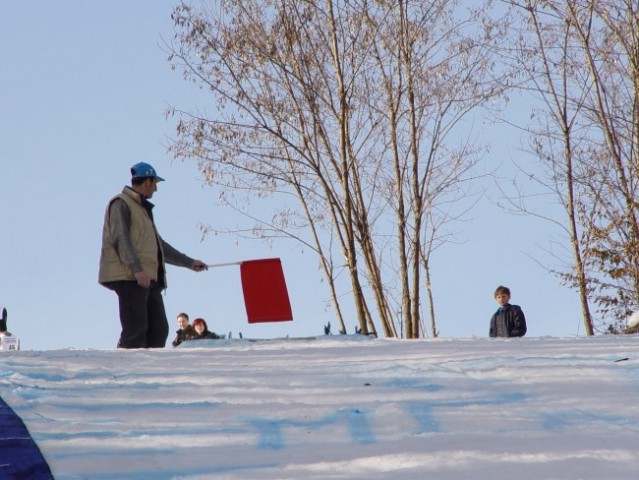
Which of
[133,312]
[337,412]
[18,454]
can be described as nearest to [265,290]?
[133,312]

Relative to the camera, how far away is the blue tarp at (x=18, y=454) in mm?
3322

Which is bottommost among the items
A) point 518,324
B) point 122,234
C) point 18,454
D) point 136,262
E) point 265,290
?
point 18,454

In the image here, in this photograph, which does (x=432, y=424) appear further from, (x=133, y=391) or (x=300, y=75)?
(x=300, y=75)

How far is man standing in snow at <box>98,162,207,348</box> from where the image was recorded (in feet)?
20.9

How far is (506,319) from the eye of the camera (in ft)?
28.2

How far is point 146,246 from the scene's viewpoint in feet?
21.6

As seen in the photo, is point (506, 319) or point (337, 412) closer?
point (337, 412)

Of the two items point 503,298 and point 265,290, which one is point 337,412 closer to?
point 265,290

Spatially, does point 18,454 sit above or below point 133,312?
below

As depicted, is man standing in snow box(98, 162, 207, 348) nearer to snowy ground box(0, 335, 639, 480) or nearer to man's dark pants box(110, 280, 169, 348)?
man's dark pants box(110, 280, 169, 348)

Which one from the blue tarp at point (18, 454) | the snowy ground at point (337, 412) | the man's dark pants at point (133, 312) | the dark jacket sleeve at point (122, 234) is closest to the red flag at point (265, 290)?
the man's dark pants at point (133, 312)

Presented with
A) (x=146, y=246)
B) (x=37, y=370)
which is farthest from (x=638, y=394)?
(x=146, y=246)

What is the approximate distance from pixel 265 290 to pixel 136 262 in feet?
3.93

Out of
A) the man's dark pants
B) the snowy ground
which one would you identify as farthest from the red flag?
the snowy ground
